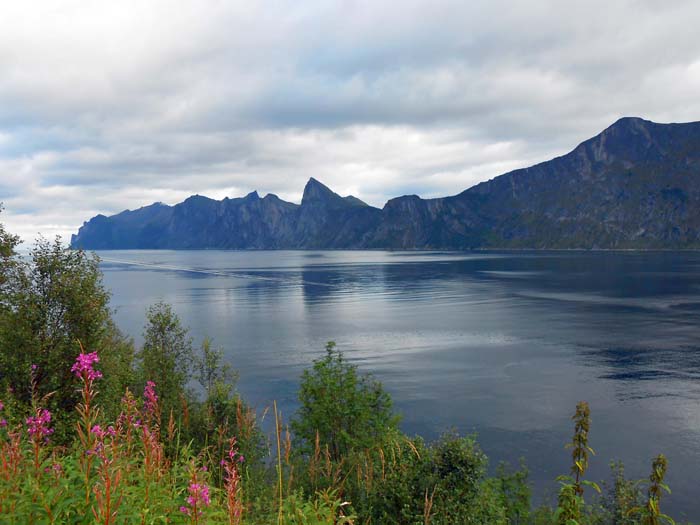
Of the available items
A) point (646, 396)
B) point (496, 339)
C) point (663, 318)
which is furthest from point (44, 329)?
point (663, 318)

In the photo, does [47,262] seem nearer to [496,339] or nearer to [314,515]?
[314,515]

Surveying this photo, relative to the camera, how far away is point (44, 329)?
37.4 metres

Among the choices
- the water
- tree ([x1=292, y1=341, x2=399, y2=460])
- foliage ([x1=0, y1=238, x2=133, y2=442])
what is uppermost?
foliage ([x1=0, y1=238, x2=133, y2=442])

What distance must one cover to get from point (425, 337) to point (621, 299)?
9278 cm

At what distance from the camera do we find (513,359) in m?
95.1

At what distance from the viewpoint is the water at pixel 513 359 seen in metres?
55.8

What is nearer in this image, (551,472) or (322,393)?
(322,393)

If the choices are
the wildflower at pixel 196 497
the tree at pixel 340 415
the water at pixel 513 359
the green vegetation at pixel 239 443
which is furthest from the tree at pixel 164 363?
the wildflower at pixel 196 497

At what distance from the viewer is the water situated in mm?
55750

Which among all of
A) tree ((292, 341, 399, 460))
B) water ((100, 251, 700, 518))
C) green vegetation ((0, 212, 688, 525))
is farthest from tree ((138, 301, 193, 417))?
tree ((292, 341, 399, 460))

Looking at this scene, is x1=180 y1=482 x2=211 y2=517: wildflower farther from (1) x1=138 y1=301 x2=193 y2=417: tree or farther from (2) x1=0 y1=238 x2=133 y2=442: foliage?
(1) x1=138 y1=301 x2=193 y2=417: tree

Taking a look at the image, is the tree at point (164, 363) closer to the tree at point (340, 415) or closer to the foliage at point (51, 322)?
the foliage at point (51, 322)

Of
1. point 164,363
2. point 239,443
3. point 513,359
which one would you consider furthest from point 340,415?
point 513,359

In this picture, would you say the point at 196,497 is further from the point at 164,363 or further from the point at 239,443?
the point at 164,363
